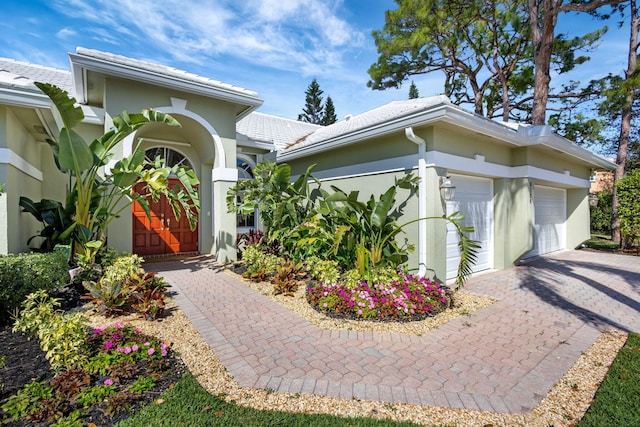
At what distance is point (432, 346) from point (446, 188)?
146 inches

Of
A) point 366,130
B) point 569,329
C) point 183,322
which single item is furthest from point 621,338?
point 183,322

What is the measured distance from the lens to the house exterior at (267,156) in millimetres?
6336

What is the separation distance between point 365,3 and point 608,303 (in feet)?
38.0

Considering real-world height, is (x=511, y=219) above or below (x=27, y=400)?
above

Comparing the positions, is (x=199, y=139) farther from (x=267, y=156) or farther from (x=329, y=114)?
(x=329, y=114)

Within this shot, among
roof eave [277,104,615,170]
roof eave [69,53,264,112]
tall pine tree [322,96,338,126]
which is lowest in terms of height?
roof eave [277,104,615,170]

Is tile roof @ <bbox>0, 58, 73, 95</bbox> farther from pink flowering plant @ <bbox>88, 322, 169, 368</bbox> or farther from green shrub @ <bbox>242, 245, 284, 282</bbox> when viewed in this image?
pink flowering plant @ <bbox>88, 322, 169, 368</bbox>

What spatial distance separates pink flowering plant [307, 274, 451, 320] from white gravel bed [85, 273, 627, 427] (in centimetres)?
45

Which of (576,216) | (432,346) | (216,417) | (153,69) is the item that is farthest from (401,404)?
(576,216)

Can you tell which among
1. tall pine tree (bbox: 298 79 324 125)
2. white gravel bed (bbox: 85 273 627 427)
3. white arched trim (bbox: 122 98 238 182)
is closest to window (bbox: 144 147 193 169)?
white arched trim (bbox: 122 98 238 182)

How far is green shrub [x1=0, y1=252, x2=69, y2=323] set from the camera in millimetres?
4473

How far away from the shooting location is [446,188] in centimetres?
675

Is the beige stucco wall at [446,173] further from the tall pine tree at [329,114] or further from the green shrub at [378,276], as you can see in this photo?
the tall pine tree at [329,114]

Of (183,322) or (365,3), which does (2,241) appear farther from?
(365,3)
